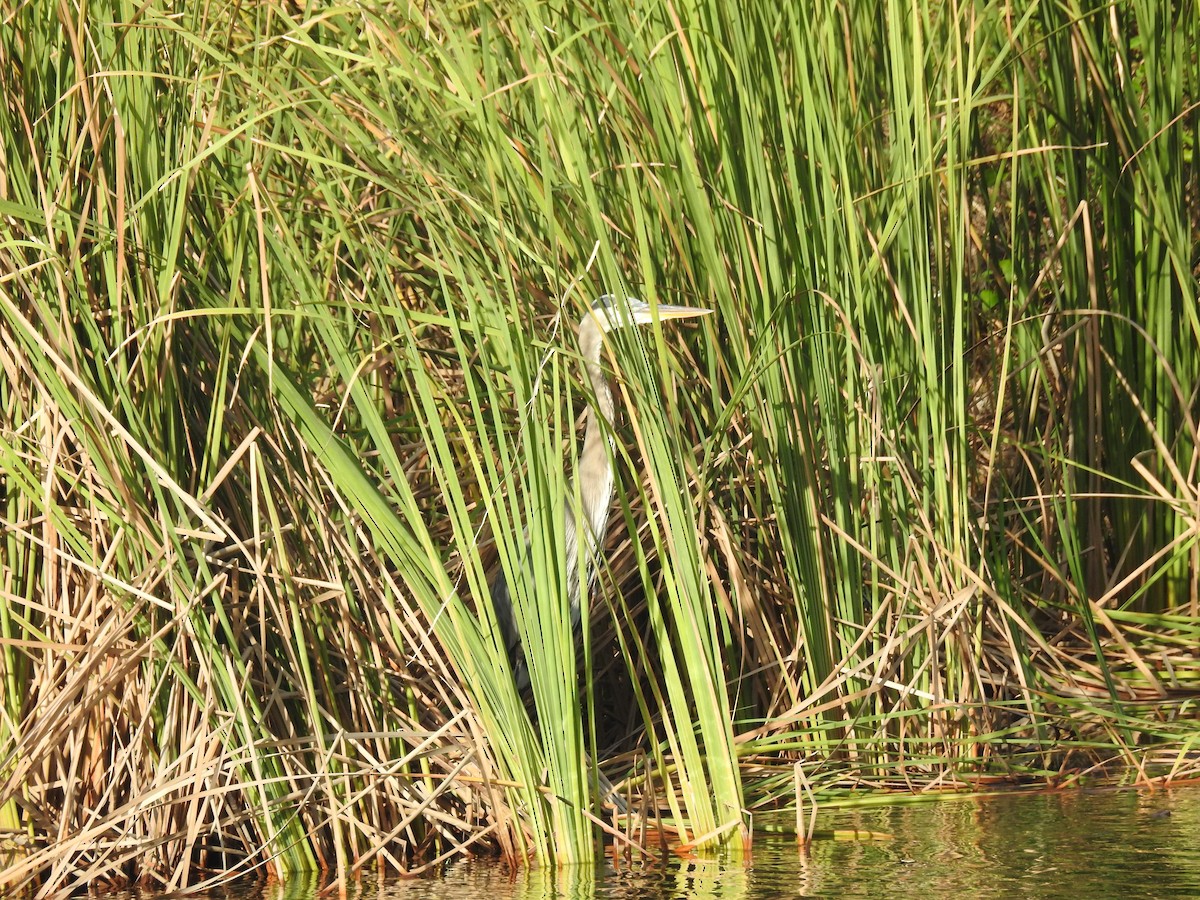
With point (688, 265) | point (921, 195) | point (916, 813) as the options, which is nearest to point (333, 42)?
point (688, 265)

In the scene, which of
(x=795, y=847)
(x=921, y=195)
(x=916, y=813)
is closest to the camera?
(x=795, y=847)

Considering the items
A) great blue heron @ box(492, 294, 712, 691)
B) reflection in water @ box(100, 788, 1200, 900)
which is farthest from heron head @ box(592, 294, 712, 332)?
reflection in water @ box(100, 788, 1200, 900)

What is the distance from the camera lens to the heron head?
2.24m

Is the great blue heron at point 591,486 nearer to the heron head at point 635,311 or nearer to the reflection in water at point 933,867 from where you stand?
the heron head at point 635,311

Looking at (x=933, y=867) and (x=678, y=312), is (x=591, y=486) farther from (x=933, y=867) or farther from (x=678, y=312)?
(x=933, y=867)

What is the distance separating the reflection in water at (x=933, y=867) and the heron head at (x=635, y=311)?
32.4 inches

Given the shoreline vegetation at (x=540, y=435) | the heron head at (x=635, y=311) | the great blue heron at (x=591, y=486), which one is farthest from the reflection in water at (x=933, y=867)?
the heron head at (x=635, y=311)

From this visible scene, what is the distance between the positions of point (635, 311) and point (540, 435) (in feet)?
1.66

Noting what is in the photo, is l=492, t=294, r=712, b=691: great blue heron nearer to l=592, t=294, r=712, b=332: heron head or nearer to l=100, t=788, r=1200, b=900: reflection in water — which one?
l=592, t=294, r=712, b=332: heron head

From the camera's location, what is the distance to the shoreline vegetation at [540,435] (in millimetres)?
2318

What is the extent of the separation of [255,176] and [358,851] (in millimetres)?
1083

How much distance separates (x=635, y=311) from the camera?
2.68 metres

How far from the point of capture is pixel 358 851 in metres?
2.46

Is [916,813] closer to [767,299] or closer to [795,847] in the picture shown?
[795,847]
